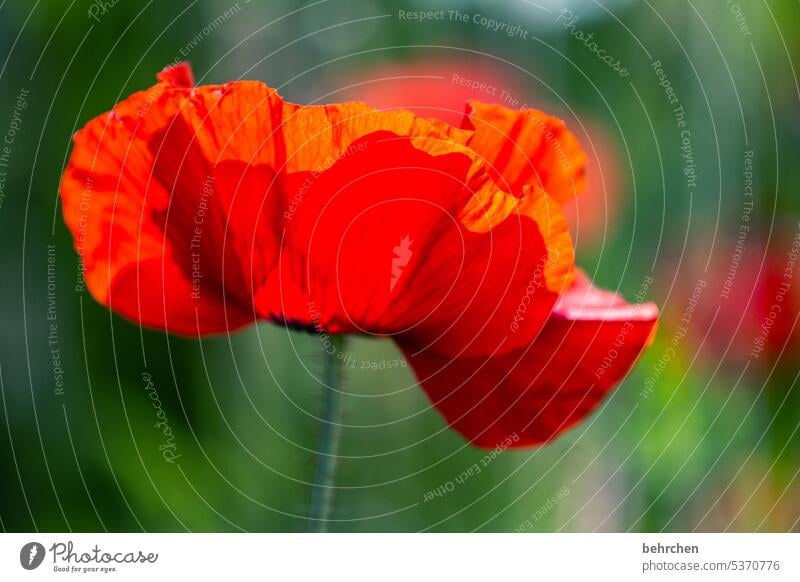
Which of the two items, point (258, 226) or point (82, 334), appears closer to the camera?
point (258, 226)

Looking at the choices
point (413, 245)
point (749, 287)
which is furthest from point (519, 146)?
point (749, 287)

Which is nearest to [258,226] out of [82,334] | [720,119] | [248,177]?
[248,177]

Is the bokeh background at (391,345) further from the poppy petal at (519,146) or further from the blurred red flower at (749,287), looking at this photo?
the poppy petal at (519,146)

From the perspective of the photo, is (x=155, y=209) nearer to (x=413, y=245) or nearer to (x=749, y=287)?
(x=413, y=245)

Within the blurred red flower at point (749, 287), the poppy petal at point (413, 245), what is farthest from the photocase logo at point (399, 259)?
the blurred red flower at point (749, 287)

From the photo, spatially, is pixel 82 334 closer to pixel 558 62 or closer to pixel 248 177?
pixel 248 177
